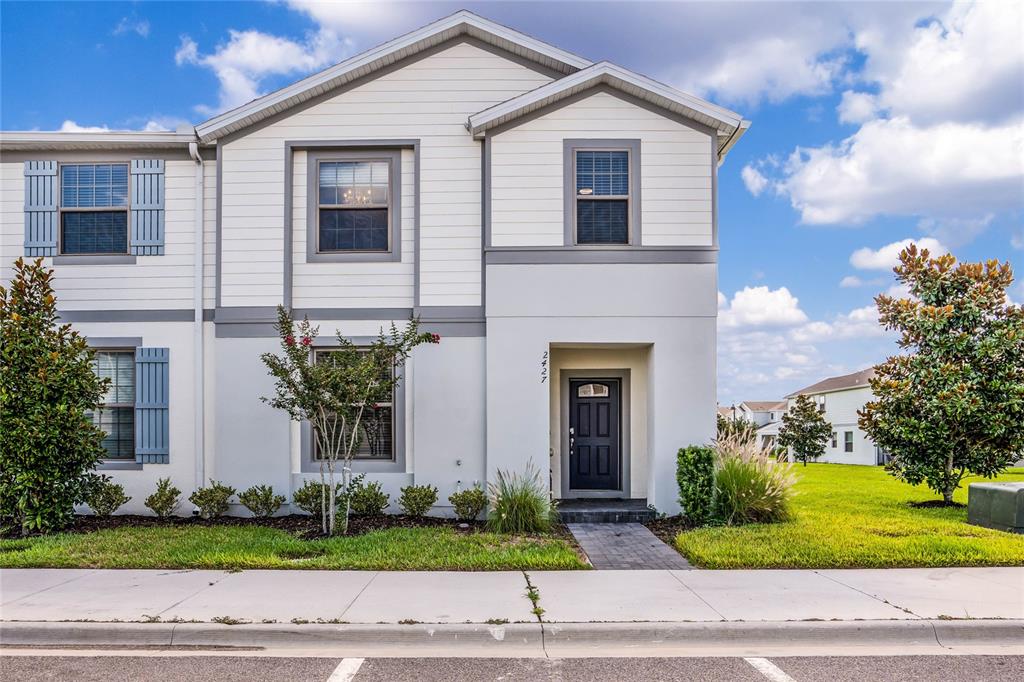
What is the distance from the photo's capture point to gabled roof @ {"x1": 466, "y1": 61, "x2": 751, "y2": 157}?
10977 mm

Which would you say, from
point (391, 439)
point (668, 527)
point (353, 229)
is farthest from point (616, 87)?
point (668, 527)

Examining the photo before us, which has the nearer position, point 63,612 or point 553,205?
point 63,612

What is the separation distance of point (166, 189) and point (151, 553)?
6.09 meters

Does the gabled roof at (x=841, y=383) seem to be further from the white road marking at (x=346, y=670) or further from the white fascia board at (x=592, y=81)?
the white road marking at (x=346, y=670)

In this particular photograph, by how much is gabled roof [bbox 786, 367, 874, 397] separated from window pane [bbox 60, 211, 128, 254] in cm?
3320

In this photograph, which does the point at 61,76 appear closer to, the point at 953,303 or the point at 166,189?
the point at 166,189

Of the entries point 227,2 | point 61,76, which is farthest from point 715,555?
point 61,76

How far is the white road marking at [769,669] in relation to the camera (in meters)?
5.21

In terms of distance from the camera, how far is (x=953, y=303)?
12.1m

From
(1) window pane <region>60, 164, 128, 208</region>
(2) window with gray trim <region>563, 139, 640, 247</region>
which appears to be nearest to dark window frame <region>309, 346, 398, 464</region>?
(2) window with gray trim <region>563, 139, 640, 247</region>

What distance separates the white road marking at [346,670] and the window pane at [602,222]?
731 cm

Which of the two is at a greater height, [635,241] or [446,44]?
[446,44]

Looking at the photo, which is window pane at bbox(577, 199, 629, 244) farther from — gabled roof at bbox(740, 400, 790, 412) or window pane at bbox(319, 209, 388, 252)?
gabled roof at bbox(740, 400, 790, 412)

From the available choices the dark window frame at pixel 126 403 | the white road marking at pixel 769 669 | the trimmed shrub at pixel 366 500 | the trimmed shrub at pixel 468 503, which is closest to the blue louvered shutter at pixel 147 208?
the dark window frame at pixel 126 403
